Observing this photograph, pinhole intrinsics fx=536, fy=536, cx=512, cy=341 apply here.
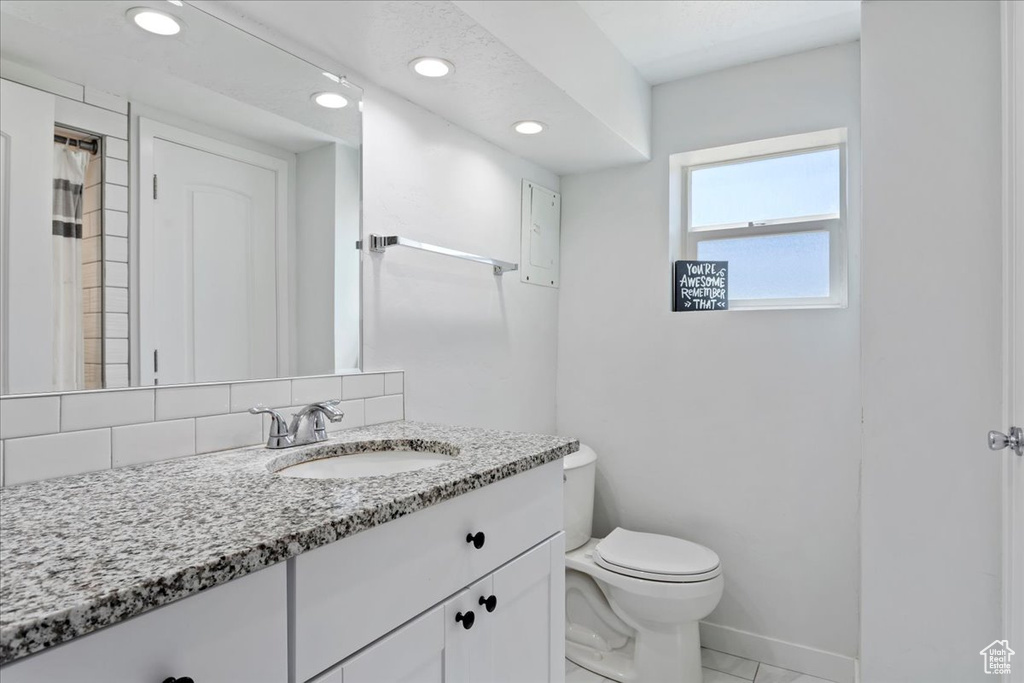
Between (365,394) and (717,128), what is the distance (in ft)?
5.66

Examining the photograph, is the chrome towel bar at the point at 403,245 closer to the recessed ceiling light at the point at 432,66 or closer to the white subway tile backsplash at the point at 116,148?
the recessed ceiling light at the point at 432,66

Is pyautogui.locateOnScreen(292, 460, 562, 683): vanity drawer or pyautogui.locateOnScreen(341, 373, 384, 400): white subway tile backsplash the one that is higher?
pyautogui.locateOnScreen(341, 373, 384, 400): white subway tile backsplash

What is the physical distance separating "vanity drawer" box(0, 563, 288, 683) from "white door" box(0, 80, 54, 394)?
0.62 meters

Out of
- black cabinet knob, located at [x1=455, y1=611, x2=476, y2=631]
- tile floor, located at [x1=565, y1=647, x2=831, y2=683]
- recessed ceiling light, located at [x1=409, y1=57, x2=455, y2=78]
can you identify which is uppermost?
recessed ceiling light, located at [x1=409, y1=57, x2=455, y2=78]

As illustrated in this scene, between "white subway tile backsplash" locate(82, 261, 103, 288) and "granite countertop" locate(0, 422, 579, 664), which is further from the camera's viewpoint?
"white subway tile backsplash" locate(82, 261, 103, 288)

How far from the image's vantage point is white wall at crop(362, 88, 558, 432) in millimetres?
1581

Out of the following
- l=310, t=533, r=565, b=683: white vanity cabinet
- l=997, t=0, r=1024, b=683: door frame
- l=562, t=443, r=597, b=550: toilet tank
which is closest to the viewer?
l=310, t=533, r=565, b=683: white vanity cabinet

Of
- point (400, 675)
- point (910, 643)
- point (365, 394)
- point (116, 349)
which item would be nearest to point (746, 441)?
point (910, 643)

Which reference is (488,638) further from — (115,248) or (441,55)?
(441,55)

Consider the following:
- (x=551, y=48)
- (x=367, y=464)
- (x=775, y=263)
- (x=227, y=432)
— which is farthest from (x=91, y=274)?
(x=775, y=263)

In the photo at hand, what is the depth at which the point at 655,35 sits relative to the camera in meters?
1.91

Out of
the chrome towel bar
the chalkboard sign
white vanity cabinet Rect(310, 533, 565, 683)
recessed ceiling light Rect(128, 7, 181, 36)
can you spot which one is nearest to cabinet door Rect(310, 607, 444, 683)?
white vanity cabinet Rect(310, 533, 565, 683)

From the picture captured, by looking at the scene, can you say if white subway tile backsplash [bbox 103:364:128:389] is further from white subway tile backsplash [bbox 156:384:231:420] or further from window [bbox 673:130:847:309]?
window [bbox 673:130:847:309]

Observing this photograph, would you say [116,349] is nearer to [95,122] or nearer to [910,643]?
[95,122]
